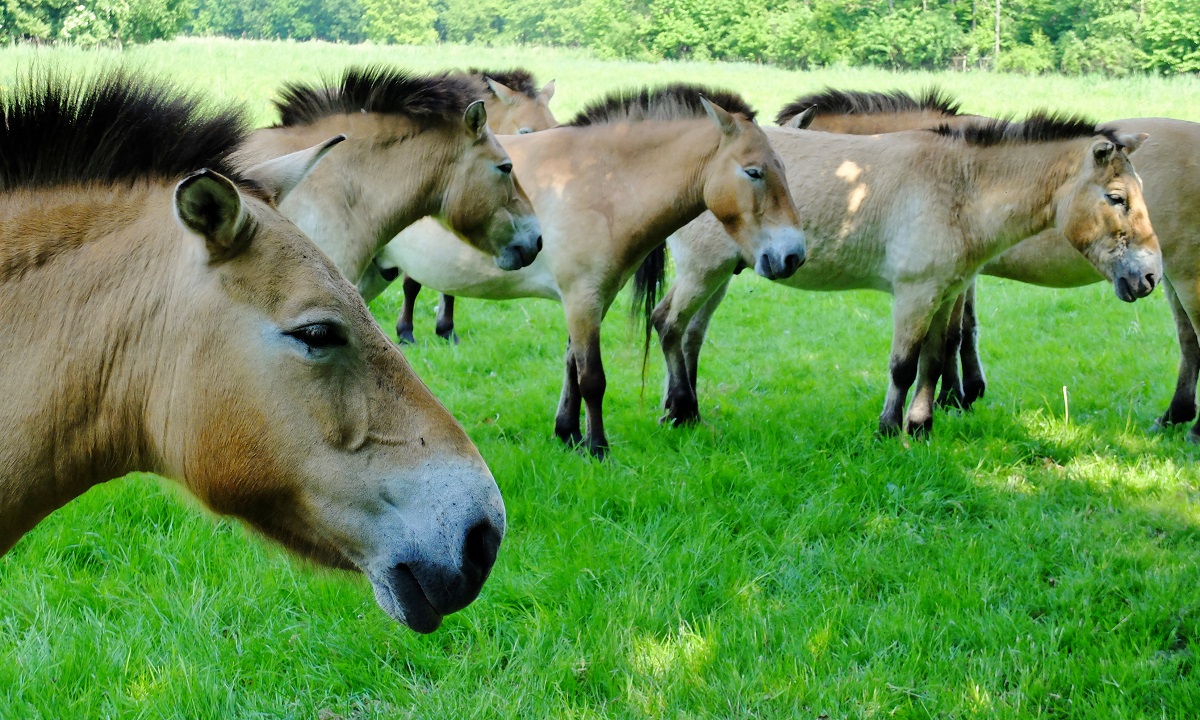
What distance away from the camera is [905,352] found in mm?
6418

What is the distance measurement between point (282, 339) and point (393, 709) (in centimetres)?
181

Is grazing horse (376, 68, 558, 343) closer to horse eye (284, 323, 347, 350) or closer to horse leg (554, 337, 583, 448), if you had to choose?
horse leg (554, 337, 583, 448)

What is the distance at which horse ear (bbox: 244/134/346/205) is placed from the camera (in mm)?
2314

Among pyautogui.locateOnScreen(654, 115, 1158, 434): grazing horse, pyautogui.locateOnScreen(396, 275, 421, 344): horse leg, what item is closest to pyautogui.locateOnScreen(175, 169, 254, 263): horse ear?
pyautogui.locateOnScreen(654, 115, 1158, 434): grazing horse

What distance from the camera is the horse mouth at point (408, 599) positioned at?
1.94 metres

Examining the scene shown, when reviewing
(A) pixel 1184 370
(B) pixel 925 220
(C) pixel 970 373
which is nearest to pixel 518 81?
(B) pixel 925 220

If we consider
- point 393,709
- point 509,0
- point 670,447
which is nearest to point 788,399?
point 670,447

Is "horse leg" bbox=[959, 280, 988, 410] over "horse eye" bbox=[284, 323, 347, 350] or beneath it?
beneath

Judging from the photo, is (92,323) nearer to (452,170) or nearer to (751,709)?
(751,709)

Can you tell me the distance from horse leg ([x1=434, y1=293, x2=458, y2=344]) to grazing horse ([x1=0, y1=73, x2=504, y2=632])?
22.3 feet

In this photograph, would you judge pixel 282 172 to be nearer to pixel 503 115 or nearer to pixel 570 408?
pixel 570 408

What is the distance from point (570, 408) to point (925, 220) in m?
→ 2.86

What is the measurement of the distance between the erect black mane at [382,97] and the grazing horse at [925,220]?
7.72ft

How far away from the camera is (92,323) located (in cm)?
196
